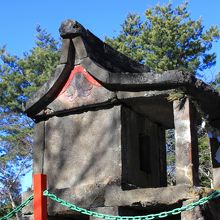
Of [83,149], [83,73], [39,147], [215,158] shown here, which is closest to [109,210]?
[83,149]

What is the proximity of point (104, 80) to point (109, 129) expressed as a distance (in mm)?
767

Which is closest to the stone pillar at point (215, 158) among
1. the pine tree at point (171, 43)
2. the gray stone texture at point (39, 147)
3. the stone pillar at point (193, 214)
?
the stone pillar at point (193, 214)

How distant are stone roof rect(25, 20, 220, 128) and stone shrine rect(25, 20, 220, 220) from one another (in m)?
0.02

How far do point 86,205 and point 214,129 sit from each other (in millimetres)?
2732

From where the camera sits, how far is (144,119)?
7.85 m

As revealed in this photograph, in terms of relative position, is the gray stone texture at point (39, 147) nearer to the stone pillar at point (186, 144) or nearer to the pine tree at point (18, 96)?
the stone pillar at point (186, 144)

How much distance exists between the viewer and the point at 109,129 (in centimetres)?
706

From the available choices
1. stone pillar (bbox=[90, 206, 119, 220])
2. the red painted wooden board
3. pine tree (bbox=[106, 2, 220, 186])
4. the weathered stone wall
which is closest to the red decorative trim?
the weathered stone wall

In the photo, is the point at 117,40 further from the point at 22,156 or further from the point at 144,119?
the point at 144,119

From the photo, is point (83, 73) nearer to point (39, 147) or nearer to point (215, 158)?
point (39, 147)

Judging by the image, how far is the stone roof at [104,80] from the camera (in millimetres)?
6621

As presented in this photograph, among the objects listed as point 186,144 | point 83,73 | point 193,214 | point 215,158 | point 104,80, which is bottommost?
point 193,214

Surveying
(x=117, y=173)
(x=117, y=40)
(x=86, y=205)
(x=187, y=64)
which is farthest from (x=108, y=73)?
(x=117, y=40)

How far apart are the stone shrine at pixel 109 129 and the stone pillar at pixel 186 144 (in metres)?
0.01
